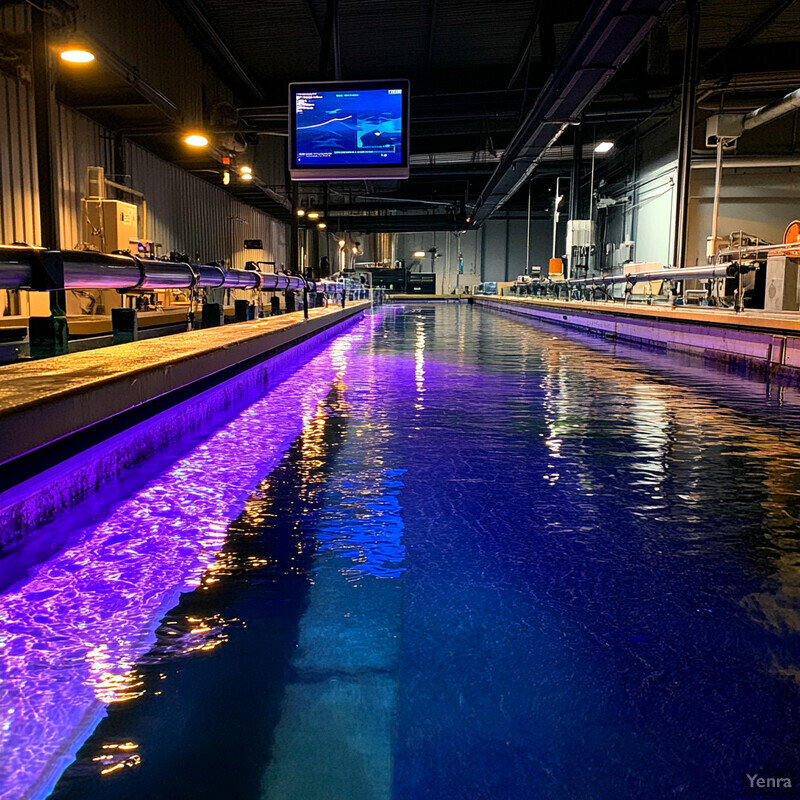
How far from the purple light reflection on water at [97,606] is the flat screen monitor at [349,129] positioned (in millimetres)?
5713

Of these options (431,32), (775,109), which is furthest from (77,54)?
(775,109)

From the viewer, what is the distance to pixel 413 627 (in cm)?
117

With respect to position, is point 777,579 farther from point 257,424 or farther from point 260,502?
point 257,424

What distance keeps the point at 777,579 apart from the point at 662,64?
30.6ft

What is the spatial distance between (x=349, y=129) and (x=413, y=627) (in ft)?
22.9

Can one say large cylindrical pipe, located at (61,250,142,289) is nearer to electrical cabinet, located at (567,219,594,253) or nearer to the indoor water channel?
the indoor water channel

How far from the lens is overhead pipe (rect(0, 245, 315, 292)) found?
2137 millimetres

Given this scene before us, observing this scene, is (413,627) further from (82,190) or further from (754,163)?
(754,163)

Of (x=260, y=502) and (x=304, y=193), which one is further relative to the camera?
(x=304, y=193)

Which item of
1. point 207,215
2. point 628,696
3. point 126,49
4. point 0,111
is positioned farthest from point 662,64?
point 628,696

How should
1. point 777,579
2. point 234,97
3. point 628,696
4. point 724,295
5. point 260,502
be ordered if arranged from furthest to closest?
point 234,97
point 724,295
point 260,502
point 777,579
point 628,696

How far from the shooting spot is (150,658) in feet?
3.52

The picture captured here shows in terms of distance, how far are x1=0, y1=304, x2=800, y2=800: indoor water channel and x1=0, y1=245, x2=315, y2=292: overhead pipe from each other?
0.74 m

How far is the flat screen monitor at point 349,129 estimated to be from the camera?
724cm
